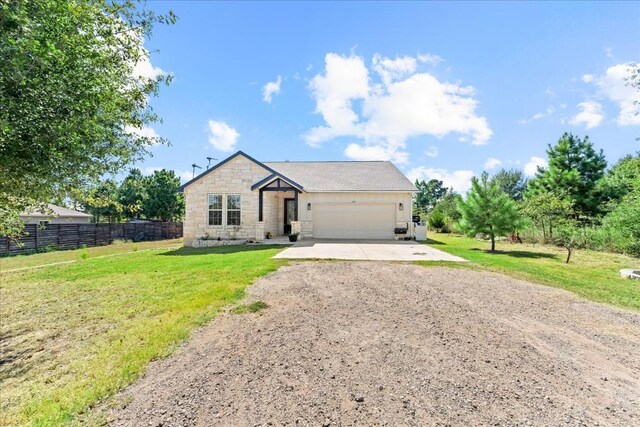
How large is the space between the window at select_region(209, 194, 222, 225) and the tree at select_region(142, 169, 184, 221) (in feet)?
84.0

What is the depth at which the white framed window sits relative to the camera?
1764cm

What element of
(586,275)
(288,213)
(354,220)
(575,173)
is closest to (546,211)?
(586,275)

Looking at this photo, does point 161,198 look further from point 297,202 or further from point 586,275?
point 586,275

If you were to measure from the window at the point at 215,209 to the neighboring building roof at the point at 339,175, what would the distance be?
58.8 inches

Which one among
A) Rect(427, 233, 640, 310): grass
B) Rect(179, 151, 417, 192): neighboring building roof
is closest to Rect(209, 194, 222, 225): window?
Rect(179, 151, 417, 192): neighboring building roof

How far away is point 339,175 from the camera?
2145cm

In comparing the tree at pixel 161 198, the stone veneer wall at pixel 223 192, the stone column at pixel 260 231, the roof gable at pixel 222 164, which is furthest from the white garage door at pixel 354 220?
the tree at pixel 161 198

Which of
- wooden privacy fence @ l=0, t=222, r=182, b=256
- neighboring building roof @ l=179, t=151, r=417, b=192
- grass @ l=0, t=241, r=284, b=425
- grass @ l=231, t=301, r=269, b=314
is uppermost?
neighboring building roof @ l=179, t=151, r=417, b=192

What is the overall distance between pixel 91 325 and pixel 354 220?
50.6 ft

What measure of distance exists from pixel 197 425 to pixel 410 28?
1426 centimetres

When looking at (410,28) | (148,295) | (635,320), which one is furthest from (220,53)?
(635,320)

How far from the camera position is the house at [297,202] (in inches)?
690

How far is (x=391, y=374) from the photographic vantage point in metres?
3.34

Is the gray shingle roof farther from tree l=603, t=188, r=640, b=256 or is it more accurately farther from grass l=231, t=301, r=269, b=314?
grass l=231, t=301, r=269, b=314
